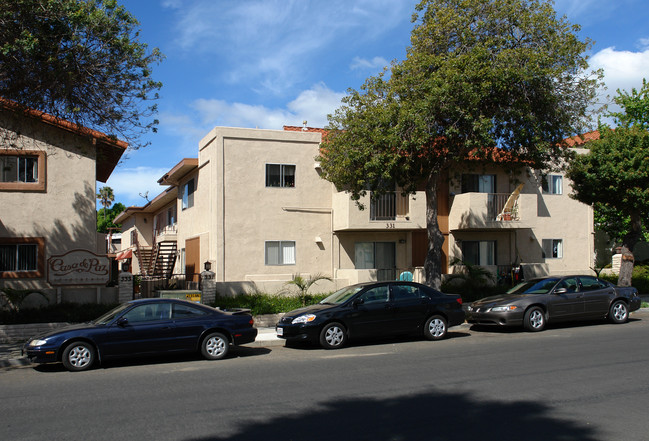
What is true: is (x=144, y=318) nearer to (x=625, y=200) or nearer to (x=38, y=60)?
(x=38, y=60)

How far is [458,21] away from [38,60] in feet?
36.5

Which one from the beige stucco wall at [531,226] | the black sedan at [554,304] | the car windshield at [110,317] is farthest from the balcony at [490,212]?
the car windshield at [110,317]

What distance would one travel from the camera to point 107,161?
1961 centimetres

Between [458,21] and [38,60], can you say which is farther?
[458,21]

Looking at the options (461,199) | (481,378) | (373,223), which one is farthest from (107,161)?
(481,378)

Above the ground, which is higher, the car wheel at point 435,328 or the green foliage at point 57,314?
the green foliage at point 57,314

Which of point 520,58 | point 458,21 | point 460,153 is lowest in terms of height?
point 460,153

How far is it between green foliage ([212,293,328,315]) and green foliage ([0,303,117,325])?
3408 mm

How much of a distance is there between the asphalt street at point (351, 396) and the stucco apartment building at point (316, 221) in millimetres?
8029

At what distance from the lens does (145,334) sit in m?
10.9

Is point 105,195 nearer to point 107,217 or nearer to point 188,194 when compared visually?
point 107,217

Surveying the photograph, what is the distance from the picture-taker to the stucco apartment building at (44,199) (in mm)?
16688

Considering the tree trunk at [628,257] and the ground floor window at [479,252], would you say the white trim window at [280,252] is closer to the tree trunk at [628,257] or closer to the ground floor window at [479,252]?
the ground floor window at [479,252]

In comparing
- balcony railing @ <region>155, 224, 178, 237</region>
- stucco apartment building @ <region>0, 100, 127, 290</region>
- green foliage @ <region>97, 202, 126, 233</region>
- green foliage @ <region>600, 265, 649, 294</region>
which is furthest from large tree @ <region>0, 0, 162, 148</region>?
green foliage @ <region>97, 202, 126, 233</region>
